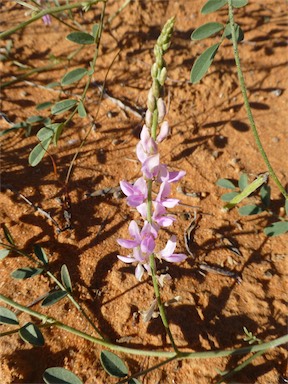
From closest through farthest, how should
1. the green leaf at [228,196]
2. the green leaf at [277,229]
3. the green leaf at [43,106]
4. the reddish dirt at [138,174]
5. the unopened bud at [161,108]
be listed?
the unopened bud at [161,108]
the reddish dirt at [138,174]
the green leaf at [277,229]
the green leaf at [228,196]
the green leaf at [43,106]

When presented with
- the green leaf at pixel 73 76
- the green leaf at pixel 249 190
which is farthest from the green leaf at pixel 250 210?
the green leaf at pixel 73 76

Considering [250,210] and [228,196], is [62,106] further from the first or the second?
[250,210]

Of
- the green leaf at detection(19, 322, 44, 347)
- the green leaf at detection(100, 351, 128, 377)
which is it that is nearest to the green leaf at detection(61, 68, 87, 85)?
the green leaf at detection(19, 322, 44, 347)

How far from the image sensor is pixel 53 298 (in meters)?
1.53

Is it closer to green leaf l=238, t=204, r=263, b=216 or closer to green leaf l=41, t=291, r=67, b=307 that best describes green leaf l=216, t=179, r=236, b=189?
green leaf l=238, t=204, r=263, b=216

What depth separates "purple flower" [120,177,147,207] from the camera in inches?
48.0

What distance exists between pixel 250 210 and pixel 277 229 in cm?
17

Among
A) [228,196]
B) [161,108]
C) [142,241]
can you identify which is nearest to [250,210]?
[228,196]

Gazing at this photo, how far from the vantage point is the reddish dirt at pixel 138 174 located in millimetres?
1617

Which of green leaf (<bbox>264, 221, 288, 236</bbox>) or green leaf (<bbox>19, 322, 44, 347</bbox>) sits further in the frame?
green leaf (<bbox>264, 221, 288, 236</bbox>)

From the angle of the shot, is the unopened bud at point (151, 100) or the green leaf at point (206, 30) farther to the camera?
the green leaf at point (206, 30)

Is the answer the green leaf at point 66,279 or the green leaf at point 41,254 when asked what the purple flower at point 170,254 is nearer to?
the green leaf at point 66,279

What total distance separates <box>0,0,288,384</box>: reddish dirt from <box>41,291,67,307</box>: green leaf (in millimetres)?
141

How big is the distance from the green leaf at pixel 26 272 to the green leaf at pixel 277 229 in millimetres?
1134
